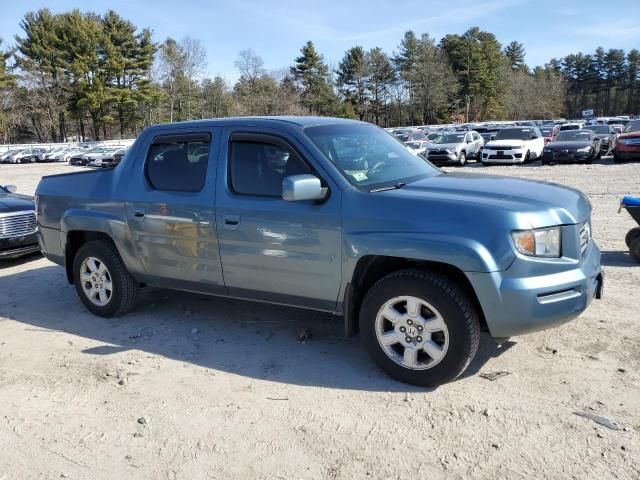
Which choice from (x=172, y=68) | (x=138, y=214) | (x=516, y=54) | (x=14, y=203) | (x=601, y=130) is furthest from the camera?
(x=516, y=54)

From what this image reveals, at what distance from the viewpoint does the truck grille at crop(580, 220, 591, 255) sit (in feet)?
12.6

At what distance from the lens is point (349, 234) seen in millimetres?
3887

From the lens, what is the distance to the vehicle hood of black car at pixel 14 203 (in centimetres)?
844

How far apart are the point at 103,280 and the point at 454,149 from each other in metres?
21.3

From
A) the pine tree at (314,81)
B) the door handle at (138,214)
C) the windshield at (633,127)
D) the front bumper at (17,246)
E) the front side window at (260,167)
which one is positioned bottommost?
the front bumper at (17,246)

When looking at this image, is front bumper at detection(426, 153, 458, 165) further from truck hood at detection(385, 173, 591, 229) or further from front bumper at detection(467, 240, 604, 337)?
front bumper at detection(467, 240, 604, 337)

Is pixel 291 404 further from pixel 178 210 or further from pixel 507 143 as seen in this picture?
pixel 507 143

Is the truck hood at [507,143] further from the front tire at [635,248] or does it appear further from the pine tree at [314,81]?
the pine tree at [314,81]

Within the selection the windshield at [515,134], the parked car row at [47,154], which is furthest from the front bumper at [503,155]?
the parked car row at [47,154]

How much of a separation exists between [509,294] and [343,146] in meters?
1.73

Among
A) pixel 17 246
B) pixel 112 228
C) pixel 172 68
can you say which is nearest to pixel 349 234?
pixel 112 228

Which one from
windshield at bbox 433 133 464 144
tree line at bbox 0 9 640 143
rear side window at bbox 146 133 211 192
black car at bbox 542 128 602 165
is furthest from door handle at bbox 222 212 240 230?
tree line at bbox 0 9 640 143

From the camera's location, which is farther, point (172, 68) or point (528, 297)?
point (172, 68)

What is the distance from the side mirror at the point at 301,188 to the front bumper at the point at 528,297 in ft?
3.84
